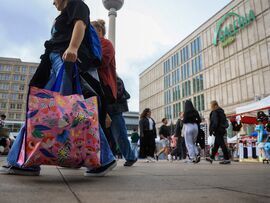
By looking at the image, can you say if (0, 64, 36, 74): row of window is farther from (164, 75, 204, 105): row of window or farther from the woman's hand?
the woman's hand

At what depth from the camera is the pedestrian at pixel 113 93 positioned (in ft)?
10.7

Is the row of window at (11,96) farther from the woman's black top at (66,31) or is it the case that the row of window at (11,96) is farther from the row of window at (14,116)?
the woman's black top at (66,31)

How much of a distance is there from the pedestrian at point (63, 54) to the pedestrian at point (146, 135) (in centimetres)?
555

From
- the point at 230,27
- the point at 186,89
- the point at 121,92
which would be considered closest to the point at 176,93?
the point at 186,89

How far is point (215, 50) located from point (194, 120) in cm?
3497

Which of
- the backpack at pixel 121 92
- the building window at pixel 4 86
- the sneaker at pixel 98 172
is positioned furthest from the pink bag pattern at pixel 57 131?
the building window at pixel 4 86

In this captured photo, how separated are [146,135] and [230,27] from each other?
1296 inches

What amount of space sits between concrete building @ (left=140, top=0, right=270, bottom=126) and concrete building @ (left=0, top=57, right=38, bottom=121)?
44.0m

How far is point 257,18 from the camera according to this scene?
33.2 meters

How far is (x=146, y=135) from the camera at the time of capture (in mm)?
8422

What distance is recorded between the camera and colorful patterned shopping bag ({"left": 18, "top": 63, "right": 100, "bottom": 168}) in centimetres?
207

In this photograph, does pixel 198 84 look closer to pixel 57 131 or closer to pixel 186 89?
pixel 186 89

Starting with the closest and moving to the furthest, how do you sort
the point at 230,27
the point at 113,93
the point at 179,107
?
the point at 113,93
the point at 230,27
the point at 179,107

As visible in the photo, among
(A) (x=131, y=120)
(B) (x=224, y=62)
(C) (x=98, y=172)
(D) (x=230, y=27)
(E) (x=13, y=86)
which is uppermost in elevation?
(E) (x=13, y=86)
